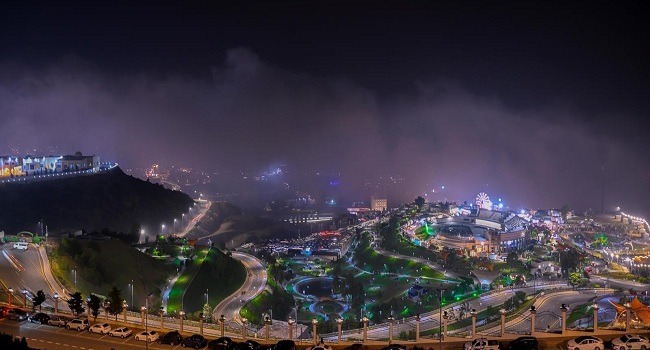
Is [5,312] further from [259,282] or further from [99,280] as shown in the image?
[259,282]

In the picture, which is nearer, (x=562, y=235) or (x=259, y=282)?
(x=259, y=282)

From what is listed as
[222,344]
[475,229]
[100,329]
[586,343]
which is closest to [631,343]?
[586,343]

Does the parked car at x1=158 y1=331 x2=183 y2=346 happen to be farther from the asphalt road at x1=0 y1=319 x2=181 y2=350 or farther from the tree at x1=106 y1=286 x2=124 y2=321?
the tree at x1=106 y1=286 x2=124 y2=321

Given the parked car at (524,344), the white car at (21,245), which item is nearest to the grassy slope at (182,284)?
the white car at (21,245)

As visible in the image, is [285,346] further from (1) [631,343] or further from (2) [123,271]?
(2) [123,271]

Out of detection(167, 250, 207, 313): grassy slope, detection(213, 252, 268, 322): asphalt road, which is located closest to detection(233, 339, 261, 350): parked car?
detection(213, 252, 268, 322): asphalt road

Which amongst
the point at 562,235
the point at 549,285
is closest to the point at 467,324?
the point at 549,285
